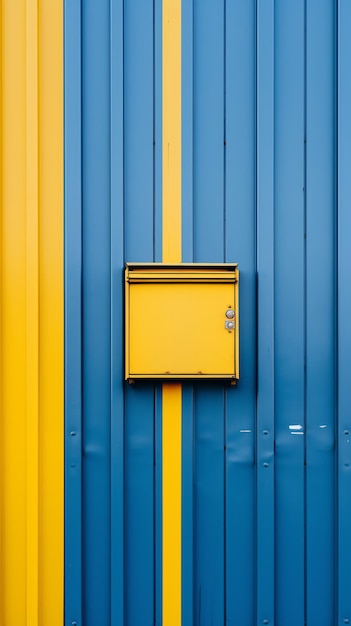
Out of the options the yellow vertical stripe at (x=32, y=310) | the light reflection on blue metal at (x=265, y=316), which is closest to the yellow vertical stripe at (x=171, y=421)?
the light reflection on blue metal at (x=265, y=316)

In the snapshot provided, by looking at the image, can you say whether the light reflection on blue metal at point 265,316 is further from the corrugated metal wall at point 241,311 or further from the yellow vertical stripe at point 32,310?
the yellow vertical stripe at point 32,310

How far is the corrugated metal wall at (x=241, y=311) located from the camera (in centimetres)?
225

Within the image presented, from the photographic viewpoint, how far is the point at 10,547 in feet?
7.43

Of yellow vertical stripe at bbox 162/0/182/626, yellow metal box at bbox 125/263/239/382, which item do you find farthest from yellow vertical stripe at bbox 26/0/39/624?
yellow vertical stripe at bbox 162/0/182/626

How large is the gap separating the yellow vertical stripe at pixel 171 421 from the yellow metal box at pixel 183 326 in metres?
0.11

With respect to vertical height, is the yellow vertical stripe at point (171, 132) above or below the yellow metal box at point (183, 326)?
above

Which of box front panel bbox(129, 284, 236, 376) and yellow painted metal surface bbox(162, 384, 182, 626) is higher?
box front panel bbox(129, 284, 236, 376)

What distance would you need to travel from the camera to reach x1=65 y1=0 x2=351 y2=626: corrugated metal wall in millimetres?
2248

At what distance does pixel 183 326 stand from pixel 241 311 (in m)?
0.26

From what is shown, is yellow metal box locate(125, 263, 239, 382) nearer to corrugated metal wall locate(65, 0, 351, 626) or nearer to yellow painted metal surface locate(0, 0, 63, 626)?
corrugated metal wall locate(65, 0, 351, 626)

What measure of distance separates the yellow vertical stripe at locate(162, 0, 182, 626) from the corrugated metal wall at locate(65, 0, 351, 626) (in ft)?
0.09

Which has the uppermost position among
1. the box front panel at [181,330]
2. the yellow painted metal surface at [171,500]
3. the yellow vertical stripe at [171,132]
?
the yellow vertical stripe at [171,132]

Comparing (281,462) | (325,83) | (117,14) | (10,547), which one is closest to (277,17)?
(325,83)

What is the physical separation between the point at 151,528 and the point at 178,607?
345 mm
